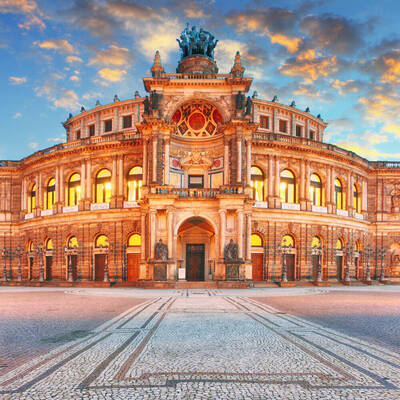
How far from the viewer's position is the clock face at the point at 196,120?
3600 cm

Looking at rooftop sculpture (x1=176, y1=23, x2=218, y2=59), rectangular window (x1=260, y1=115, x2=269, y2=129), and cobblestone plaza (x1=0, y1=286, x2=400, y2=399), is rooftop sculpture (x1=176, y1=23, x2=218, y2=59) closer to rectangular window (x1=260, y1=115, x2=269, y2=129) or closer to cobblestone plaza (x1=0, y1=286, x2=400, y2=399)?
rectangular window (x1=260, y1=115, x2=269, y2=129)

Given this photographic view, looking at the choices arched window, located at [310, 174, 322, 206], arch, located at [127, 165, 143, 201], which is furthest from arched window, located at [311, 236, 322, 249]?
arch, located at [127, 165, 143, 201]

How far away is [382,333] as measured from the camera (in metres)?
10.3

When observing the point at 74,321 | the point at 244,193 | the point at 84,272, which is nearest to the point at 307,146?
the point at 244,193

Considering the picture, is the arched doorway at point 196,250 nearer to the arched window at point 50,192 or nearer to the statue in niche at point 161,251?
the statue in niche at point 161,251

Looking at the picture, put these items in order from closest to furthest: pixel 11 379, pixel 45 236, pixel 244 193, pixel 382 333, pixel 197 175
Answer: pixel 11 379 < pixel 382 333 < pixel 244 193 < pixel 197 175 < pixel 45 236

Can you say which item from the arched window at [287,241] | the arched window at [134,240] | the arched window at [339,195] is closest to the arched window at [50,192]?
the arched window at [134,240]

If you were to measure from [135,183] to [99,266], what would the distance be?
10.6 metres

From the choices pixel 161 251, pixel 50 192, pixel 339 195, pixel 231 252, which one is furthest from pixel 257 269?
pixel 50 192

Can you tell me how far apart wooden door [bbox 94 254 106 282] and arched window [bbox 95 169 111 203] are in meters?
6.63

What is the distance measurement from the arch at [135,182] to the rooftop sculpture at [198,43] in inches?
661

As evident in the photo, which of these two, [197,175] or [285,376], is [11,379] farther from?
[197,175]

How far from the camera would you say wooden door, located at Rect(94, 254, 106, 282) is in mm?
39250

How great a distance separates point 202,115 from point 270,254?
16.9 metres
